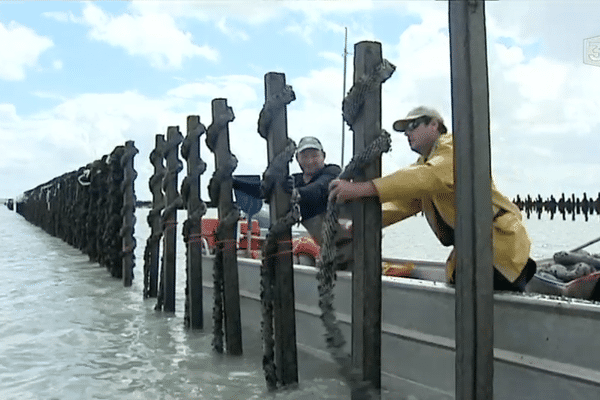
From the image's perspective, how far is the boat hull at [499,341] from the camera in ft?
12.9

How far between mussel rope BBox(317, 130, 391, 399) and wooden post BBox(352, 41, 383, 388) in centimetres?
6

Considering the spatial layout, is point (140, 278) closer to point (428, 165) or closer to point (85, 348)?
point (85, 348)

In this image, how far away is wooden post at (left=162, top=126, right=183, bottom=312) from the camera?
31.4 feet

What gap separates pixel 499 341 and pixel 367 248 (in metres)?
1.06

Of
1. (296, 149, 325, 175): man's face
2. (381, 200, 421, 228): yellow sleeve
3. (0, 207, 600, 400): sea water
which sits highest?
(296, 149, 325, 175): man's face

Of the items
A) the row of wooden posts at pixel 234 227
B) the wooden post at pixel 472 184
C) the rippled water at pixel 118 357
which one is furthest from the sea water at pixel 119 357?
the wooden post at pixel 472 184

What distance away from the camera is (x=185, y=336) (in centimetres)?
822

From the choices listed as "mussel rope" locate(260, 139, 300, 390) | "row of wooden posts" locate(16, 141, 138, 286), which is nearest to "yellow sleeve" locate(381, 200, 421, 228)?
"mussel rope" locate(260, 139, 300, 390)

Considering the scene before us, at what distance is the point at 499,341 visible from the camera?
4422 mm

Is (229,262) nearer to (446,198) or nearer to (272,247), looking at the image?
(272,247)

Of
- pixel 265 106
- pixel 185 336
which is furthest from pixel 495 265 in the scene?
pixel 185 336

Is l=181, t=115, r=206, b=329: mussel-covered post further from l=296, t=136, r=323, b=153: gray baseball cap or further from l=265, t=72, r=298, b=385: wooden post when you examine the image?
l=265, t=72, r=298, b=385: wooden post

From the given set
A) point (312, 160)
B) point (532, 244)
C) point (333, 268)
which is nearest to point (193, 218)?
point (312, 160)

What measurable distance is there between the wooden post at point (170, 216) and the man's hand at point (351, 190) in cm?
549
